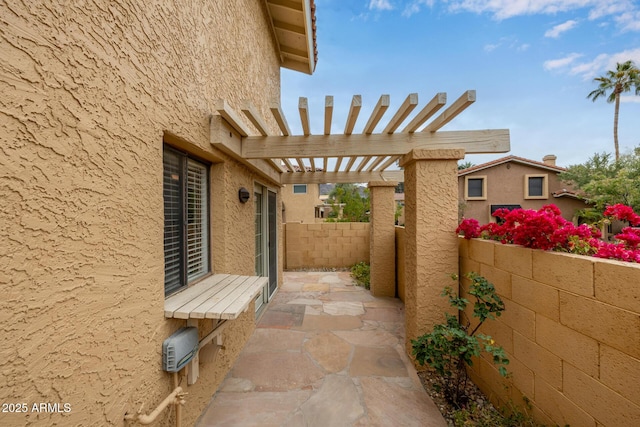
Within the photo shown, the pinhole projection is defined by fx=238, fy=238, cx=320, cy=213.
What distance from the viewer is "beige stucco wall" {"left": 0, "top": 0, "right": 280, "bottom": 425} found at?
3.93 ft

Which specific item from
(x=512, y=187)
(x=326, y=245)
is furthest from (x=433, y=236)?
(x=512, y=187)

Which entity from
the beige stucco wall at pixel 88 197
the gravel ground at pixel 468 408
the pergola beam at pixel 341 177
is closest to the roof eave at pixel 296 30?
the pergola beam at pixel 341 177

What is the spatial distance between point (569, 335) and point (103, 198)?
3.91m

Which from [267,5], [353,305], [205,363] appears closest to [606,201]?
[353,305]

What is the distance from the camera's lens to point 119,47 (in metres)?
1.79

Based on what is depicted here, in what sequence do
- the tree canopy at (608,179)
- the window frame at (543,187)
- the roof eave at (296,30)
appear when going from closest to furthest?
1. the roof eave at (296,30)
2. the tree canopy at (608,179)
3. the window frame at (543,187)

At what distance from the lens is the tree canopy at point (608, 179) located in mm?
15204

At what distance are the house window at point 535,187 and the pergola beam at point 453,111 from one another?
23.1m

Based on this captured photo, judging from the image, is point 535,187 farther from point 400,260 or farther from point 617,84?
point 400,260

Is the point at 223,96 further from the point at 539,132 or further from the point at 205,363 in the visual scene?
the point at 539,132

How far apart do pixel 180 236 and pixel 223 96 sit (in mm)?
2128

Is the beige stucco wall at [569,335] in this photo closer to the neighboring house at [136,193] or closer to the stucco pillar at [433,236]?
the stucco pillar at [433,236]

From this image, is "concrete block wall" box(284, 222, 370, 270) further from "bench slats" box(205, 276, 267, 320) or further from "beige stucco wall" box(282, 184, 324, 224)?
"beige stucco wall" box(282, 184, 324, 224)

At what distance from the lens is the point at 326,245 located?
1062 cm
